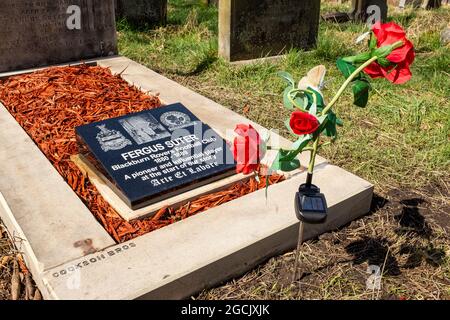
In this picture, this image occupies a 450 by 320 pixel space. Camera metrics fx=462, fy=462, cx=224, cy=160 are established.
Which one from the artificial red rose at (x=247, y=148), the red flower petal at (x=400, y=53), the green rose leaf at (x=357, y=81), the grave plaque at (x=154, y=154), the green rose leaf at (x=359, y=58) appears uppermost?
the red flower petal at (x=400, y=53)

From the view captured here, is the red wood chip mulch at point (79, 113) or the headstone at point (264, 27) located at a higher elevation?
the headstone at point (264, 27)

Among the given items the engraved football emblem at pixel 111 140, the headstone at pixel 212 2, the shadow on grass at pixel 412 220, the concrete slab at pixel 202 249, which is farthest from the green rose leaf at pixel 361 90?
the headstone at pixel 212 2

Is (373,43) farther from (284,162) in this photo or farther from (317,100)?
(284,162)

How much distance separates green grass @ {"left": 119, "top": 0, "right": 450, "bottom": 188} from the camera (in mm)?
3479

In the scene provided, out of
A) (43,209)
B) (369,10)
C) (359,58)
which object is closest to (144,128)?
(43,209)

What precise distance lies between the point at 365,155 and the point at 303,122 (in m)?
1.94

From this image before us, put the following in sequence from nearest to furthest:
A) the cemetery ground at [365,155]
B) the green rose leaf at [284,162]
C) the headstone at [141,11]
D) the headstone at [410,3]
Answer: the green rose leaf at [284,162], the cemetery ground at [365,155], the headstone at [141,11], the headstone at [410,3]

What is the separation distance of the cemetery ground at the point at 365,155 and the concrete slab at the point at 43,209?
28 cm

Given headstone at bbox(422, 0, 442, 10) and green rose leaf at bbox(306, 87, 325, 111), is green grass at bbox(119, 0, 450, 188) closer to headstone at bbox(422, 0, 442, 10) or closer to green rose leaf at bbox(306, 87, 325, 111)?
green rose leaf at bbox(306, 87, 325, 111)

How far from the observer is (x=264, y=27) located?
549 cm

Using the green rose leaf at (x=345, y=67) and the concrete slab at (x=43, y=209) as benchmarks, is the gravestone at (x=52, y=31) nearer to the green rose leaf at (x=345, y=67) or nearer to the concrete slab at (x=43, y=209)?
the concrete slab at (x=43, y=209)

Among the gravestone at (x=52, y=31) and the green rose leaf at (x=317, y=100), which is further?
the gravestone at (x=52, y=31)

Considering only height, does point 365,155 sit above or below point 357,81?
below

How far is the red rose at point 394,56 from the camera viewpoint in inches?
72.9
